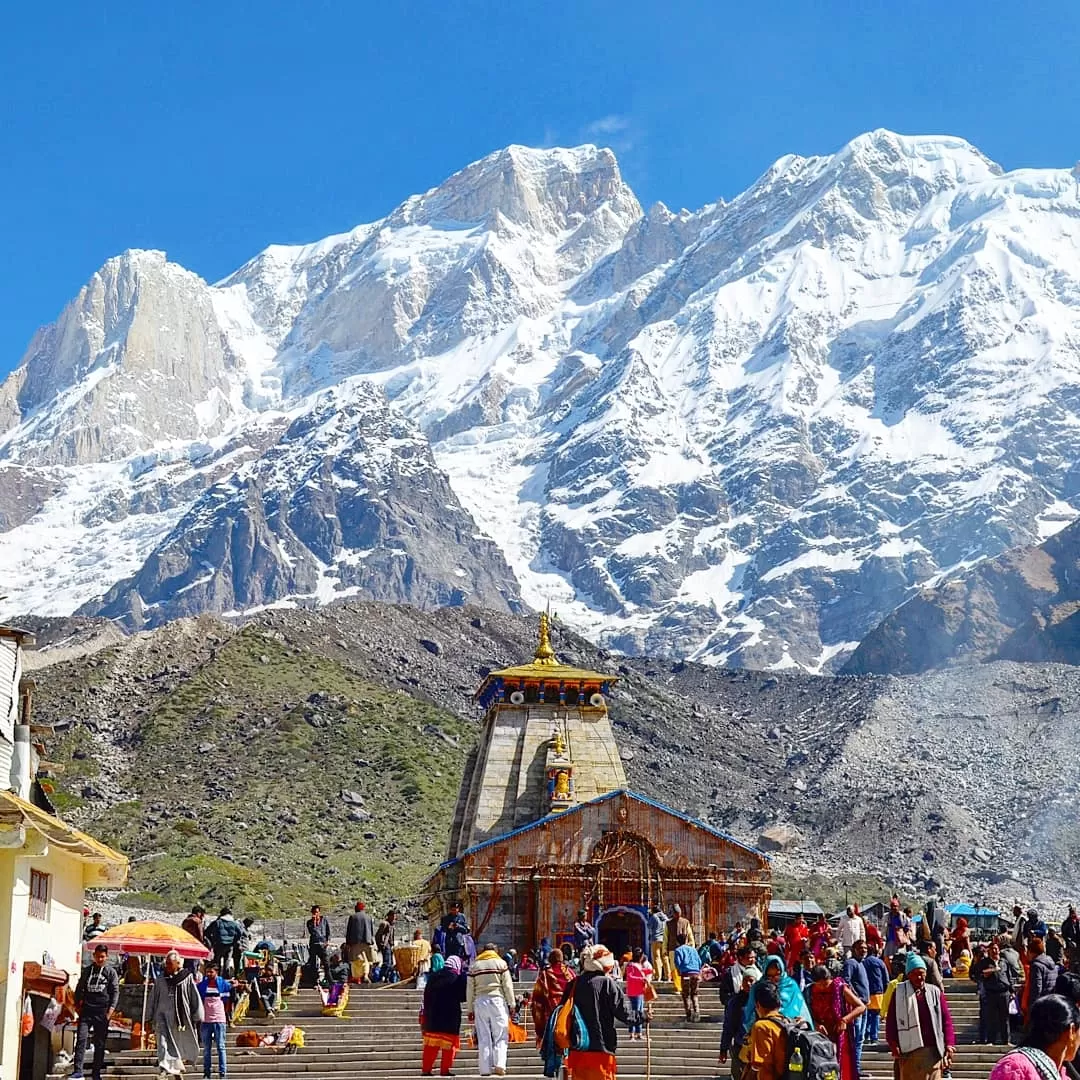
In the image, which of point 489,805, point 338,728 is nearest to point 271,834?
point 338,728

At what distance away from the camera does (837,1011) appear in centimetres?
2552

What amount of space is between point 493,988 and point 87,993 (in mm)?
6082

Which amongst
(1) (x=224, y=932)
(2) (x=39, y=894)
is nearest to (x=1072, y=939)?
(1) (x=224, y=932)

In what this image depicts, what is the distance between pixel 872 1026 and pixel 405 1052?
24.5 feet

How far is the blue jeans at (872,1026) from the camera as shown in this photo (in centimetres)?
3152

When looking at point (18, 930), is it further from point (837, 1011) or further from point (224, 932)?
point (837, 1011)

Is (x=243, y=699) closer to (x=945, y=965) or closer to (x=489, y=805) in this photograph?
(x=489, y=805)

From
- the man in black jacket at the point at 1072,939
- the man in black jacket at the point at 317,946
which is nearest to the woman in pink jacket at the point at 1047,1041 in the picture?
the man in black jacket at the point at 1072,939

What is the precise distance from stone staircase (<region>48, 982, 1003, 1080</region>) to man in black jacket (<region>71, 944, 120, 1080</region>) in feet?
4.62

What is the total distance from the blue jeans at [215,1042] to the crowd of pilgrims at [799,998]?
3178 mm

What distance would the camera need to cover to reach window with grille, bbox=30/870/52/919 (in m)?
31.0

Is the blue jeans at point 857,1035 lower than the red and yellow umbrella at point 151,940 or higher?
lower

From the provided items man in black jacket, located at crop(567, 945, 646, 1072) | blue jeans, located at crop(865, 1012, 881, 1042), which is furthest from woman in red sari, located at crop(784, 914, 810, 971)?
man in black jacket, located at crop(567, 945, 646, 1072)

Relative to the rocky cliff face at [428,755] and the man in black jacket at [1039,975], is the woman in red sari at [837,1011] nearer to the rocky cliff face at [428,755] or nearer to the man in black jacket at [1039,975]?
the man in black jacket at [1039,975]
